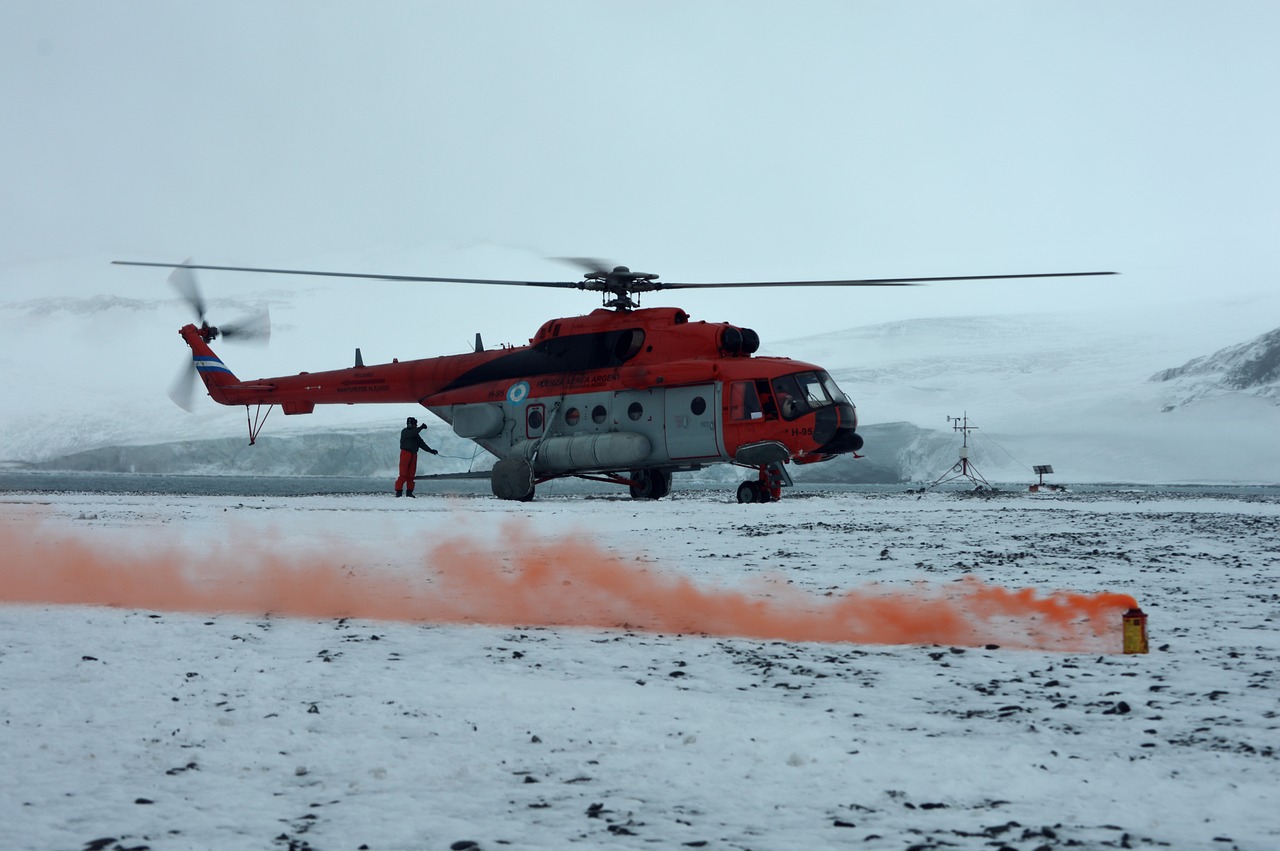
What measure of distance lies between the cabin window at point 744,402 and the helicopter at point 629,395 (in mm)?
24

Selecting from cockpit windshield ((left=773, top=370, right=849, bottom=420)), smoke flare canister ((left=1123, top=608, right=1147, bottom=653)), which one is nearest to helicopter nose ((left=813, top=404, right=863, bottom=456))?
cockpit windshield ((left=773, top=370, right=849, bottom=420))

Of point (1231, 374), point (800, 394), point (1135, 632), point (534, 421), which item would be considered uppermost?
point (1231, 374)

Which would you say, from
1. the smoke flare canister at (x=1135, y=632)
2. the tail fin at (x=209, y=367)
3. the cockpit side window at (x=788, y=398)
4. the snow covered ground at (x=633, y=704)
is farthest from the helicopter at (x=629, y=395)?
the smoke flare canister at (x=1135, y=632)

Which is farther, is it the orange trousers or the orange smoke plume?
the orange trousers

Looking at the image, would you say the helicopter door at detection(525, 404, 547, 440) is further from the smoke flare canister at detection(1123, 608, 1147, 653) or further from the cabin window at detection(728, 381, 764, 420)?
the smoke flare canister at detection(1123, 608, 1147, 653)

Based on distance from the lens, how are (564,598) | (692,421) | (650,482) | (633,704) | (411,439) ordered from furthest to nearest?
(411,439), (650,482), (692,421), (564,598), (633,704)

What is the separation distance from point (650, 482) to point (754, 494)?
2.60 meters

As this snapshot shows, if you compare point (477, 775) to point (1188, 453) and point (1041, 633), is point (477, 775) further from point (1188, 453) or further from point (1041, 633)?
point (1188, 453)

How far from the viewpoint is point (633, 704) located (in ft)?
17.7

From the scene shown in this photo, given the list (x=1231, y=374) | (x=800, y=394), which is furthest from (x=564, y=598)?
(x=1231, y=374)

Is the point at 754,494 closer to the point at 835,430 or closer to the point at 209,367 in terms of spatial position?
the point at 835,430

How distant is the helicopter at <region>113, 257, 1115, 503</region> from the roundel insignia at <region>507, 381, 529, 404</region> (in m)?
0.03

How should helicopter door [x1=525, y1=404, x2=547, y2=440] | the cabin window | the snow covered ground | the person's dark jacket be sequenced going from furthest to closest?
1. the person's dark jacket
2. helicopter door [x1=525, y1=404, x2=547, y2=440]
3. the cabin window
4. the snow covered ground

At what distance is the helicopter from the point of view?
20.9 m
